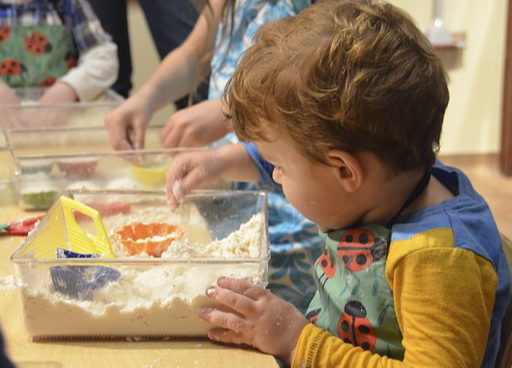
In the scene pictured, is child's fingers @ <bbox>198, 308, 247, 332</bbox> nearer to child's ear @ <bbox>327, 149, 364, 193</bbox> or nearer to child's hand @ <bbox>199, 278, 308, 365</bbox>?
child's hand @ <bbox>199, 278, 308, 365</bbox>

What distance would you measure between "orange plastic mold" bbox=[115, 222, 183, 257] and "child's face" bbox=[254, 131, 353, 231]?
19cm

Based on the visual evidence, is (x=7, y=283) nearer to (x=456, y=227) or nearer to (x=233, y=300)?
(x=233, y=300)

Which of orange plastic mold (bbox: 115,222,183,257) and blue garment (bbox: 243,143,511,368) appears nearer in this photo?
blue garment (bbox: 243,143,511,368)

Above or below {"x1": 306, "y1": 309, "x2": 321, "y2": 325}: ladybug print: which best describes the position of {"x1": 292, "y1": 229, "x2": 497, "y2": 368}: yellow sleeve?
above

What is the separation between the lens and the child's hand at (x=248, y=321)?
0.71 m

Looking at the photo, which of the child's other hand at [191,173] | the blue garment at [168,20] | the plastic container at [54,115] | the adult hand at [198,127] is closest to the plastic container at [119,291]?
the child's other hand at [191,173]

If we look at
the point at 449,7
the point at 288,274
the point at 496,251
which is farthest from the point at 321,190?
the point at 449,7

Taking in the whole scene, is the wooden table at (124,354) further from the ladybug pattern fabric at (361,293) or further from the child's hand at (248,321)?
the ladybug pattern fabric at (361,293)

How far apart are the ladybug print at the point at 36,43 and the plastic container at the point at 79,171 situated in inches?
28.3

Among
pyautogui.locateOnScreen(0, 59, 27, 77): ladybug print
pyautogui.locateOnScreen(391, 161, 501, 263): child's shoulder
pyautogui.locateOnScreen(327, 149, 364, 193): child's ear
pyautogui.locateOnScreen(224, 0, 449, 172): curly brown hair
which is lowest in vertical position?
pyautogui.locateOnScreen(0, 59, 27, 77): ladybug print

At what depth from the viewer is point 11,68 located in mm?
1912

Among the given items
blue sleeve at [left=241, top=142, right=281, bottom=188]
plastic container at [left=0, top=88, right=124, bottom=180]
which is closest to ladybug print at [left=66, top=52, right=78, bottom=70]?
plastic container at [left=0, top=88, right=124, bottom=180]

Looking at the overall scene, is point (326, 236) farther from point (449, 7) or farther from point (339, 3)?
point (449, 7)

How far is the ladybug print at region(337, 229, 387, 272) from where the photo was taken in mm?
758
